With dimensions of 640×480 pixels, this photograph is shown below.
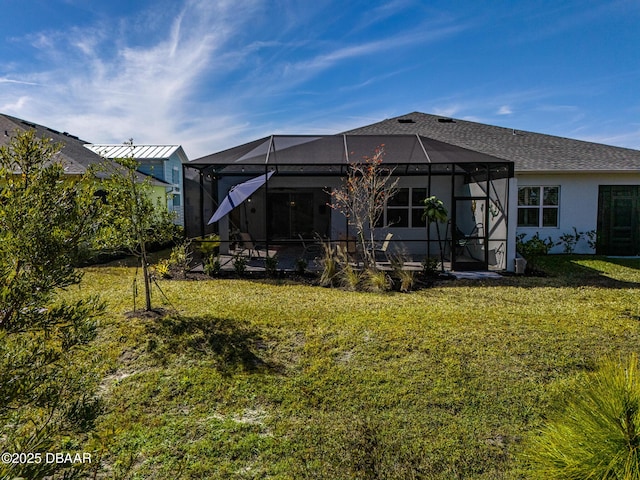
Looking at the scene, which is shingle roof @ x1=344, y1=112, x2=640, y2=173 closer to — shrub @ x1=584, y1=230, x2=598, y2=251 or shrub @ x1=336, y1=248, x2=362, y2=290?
shrub @ x1=584, y1=230, x2=598, y2=251

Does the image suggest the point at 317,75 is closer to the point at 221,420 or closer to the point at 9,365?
the point at 221,420

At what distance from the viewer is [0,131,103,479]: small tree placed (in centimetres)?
161

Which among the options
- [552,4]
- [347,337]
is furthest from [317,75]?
[347,337]

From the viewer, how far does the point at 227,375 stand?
441cm

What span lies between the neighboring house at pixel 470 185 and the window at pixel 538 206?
3cm

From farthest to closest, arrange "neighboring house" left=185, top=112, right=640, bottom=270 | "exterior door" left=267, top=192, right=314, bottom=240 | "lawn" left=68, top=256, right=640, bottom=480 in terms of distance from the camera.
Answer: "exterior door" left=267, top=192, right=314, bottom=240 < "neighboring house" left=185, top=112, right=640, bottom=270 < "lawn" left=68, top=256, right=640, bottom=480

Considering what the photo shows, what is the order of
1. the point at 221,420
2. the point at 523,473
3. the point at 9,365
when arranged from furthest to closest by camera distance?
the point at 221,420
the point at 523,473
the point at 9,365

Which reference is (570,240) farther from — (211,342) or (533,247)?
(211,342)

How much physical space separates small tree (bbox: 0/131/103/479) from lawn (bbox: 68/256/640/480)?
324mm

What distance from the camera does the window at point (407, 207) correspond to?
540 inches

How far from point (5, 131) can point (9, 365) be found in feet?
63.9

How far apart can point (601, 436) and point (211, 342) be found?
15.2ft

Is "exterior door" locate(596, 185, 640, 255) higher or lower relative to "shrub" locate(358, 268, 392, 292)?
higher

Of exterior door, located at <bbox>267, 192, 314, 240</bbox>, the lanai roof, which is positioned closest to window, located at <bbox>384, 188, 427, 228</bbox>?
the lanai roof
